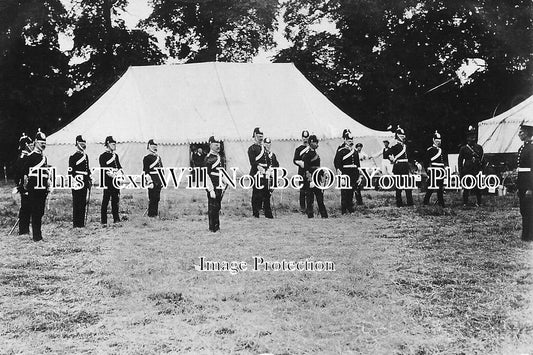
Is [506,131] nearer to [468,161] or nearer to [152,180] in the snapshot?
[468,161]

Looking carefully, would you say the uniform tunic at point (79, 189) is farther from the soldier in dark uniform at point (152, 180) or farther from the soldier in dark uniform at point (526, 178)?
the soldier in dark uniform at point (526, 178)

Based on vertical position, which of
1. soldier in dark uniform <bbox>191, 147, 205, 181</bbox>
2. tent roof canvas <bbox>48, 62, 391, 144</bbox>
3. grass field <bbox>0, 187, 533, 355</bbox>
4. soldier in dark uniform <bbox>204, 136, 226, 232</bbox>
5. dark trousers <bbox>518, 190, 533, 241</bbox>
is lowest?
grass field <bbox>0, 187, 533, 355</bbox>

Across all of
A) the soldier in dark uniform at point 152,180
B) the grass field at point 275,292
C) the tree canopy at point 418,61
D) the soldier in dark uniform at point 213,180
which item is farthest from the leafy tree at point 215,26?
the grass field at point 275,292

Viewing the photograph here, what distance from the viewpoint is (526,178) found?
303 inches

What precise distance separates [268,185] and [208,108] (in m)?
8.65

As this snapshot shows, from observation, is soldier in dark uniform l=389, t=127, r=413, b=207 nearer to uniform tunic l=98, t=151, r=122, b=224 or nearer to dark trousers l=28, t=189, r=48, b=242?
uniform tunic l=98, t=151, r=122, b=224

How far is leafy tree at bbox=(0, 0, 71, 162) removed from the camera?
866 inches

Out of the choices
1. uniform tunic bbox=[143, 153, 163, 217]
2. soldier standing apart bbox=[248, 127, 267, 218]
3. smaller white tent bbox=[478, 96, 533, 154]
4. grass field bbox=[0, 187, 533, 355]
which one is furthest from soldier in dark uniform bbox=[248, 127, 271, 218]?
smaller white tent bbox=[478, 96, 533, 154]

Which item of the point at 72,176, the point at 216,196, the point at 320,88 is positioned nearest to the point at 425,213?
the point at 216,196

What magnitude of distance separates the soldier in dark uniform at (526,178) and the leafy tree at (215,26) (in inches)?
437

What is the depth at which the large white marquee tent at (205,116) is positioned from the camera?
61.0 ft

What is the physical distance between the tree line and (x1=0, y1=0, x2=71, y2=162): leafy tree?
45mm

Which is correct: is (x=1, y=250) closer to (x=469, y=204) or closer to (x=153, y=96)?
(x=469, y=204)

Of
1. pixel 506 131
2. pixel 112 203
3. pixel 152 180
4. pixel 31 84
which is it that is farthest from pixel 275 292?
pixel 31 84
